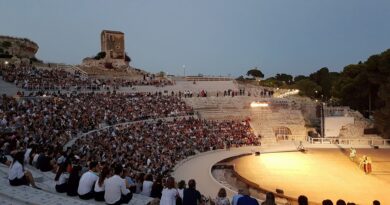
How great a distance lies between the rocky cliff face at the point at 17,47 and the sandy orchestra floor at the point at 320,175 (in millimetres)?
38413

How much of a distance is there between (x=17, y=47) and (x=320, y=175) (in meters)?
47.9

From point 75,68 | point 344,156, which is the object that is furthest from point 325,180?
point 75,68

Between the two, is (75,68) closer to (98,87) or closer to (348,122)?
(98,87)

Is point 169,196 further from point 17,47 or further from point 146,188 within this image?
point 17,47

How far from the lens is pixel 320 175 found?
25719mm

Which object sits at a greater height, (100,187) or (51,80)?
(51,80)

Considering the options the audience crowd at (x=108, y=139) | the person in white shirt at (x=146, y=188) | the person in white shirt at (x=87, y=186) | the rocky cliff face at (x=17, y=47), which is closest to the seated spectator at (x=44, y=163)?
the audience crowd at (x=108, y=139)

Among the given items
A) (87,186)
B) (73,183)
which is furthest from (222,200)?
(73,183)

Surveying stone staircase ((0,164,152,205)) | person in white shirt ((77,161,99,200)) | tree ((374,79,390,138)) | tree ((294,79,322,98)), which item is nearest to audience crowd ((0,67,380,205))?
person in white shirt ((77,161,99,200))

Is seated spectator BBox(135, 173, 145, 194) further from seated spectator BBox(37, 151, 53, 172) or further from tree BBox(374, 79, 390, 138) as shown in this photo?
tree BBox(374, 79, 390, 138)

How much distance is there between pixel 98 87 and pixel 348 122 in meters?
25.2

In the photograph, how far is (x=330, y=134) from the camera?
4041cm

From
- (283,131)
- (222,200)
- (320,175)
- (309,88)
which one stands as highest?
(309,88)

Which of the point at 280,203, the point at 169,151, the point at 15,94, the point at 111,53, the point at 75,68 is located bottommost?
the point at 280,203
